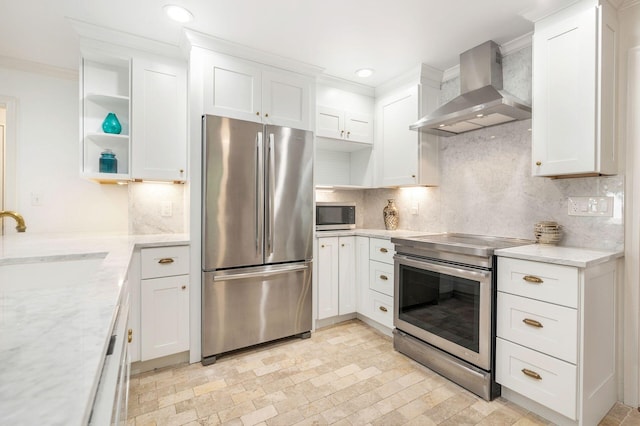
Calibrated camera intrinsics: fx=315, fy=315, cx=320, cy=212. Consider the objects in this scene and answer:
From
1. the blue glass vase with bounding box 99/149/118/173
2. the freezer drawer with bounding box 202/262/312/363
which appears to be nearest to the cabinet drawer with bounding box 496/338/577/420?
the freezer drawer with bounding box 202/262/312/363

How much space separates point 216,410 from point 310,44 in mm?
2698

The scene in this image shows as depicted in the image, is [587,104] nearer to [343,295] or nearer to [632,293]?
[632,293]

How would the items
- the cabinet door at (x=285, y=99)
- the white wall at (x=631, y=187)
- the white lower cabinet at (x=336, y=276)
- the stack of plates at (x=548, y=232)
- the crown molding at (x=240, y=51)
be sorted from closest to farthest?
the white wall at (x=631, y=187) → the stack of plates at (x=548, y=232) → the crown molding at (x=240, y=51) → the cabinet door at (x=285, y=99) → the white lower cabinet at (x=336, y=276)

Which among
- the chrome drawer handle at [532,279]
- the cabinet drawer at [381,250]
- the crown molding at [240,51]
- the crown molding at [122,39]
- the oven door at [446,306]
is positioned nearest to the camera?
the chrome drawer handle at [532,279]

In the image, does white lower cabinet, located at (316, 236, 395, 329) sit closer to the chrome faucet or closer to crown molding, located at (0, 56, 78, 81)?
the chrome faucet

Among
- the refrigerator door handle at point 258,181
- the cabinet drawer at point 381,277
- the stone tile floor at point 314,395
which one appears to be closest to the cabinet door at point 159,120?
the refrigerator door handle at point 258,181

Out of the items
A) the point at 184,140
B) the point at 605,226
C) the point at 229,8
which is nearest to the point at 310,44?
the point at 229,8

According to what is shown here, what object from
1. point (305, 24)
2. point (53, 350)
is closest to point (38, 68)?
point (305, 24)

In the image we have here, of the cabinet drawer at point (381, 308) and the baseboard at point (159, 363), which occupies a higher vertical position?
the cabinet drawer at point (381, 308)

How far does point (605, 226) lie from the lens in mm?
2027

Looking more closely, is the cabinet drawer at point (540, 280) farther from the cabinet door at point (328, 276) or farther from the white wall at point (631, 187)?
the cabinet door at point (328, 276)

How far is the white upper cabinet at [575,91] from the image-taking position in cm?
185

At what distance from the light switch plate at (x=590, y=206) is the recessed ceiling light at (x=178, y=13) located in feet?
9.61

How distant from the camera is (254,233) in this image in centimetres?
263
